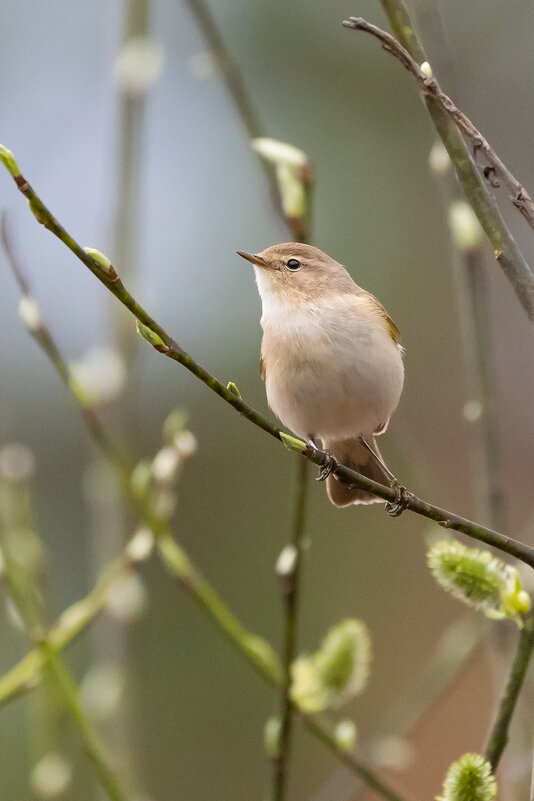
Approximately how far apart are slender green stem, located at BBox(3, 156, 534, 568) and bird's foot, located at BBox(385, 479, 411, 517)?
1 cm

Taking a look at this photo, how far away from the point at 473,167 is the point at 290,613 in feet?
3.25

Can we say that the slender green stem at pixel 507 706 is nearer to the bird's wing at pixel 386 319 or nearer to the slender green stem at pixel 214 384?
the slender green stem at pixel 214 384

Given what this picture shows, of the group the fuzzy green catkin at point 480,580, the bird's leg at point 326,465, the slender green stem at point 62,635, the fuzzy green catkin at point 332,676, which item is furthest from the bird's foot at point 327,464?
the slender green stem at point 62,635

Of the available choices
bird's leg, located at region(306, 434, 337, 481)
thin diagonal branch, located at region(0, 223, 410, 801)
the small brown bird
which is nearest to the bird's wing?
the small brown bird

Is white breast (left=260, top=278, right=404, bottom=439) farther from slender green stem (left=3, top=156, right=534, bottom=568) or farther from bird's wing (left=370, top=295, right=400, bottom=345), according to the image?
slender green stem (left=3, top=156, right=534, bottom=568)

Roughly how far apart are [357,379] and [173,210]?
3.26 m

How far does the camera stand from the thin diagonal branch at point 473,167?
158cm

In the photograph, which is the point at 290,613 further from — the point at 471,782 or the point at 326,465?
the point at 471,782

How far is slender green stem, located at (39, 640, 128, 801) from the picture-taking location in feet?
6.28

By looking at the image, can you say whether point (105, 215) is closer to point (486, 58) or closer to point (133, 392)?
point (133, 392)

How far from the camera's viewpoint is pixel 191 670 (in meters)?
6.79

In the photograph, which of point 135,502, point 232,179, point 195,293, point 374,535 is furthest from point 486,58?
point 135,502

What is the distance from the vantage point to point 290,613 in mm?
1987

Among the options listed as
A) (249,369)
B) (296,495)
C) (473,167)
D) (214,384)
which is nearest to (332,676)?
(296,495)
